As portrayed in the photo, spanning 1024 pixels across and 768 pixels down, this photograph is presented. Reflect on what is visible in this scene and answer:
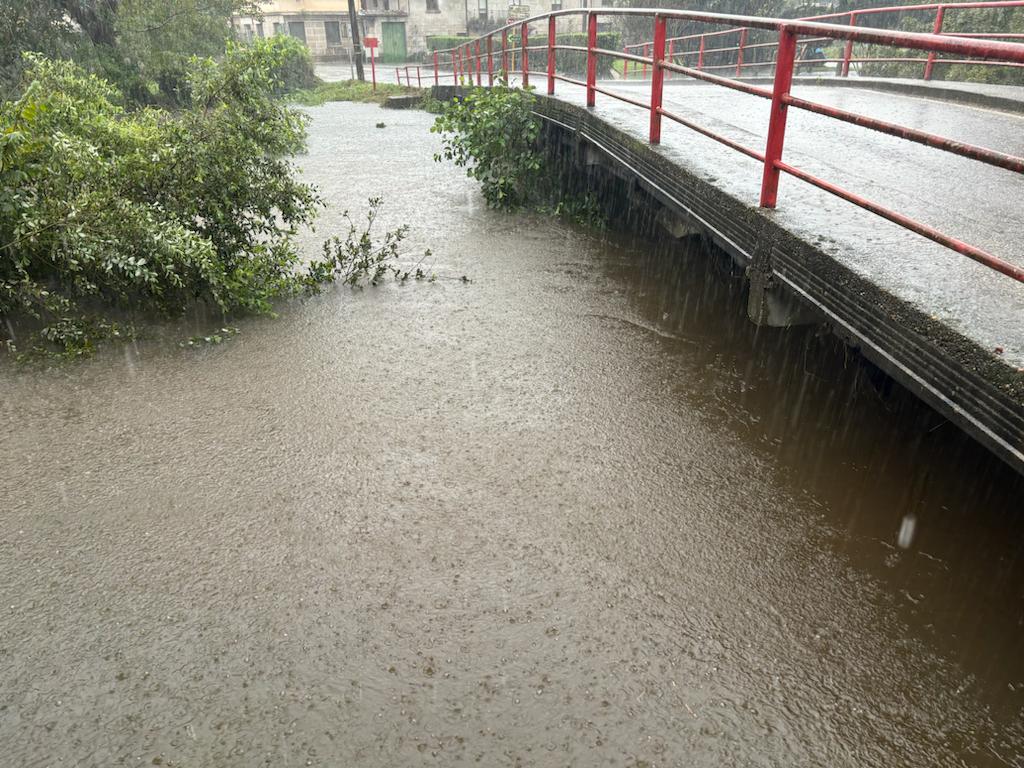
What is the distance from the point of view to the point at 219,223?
6.13 m

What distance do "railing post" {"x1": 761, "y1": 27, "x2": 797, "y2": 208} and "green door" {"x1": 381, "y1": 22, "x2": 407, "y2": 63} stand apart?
162ft

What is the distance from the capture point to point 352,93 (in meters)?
27.1

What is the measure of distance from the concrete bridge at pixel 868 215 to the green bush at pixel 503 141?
150 centimetres

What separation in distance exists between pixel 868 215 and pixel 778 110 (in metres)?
0.74

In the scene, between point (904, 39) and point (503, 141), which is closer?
point (904, 39)

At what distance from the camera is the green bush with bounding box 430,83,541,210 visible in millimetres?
9039

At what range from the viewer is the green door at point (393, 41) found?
161 ft

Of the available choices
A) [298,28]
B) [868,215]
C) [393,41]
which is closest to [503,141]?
[868,215]

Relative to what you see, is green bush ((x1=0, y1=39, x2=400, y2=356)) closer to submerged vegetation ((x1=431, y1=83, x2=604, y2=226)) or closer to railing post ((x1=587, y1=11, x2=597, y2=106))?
railing post ((x1=587, y1=11, x2=597, y2=106))

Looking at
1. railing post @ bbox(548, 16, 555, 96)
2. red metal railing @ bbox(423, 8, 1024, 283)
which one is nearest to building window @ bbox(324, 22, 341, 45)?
railing post @ bbox(548, 16, 555, 96)

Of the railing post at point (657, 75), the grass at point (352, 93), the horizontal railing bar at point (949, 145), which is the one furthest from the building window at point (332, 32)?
the horizontal railing bar at point (949, 145)

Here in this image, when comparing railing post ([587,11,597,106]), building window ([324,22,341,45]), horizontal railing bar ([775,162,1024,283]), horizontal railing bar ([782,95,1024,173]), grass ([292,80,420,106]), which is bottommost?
grass ([292,80,420,106])

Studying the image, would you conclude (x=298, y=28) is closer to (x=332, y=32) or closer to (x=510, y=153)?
(x=332, y=32)

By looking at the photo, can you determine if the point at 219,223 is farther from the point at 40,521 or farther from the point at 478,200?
the point at 478,200
